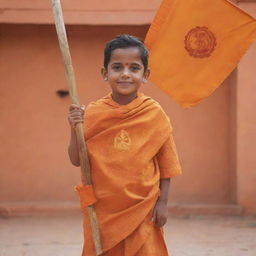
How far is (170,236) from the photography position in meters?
5.55

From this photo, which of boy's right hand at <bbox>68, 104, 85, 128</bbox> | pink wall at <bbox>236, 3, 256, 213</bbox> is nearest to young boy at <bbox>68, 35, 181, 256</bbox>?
boy's right hand at <bbox>68, 104, 85, 128</bbox>

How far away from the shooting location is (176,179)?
6.78 meters

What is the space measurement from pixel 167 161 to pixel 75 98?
1.87ft

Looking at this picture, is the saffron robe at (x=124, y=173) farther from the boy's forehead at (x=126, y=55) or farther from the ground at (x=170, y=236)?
the ground at (x=170, y=236)

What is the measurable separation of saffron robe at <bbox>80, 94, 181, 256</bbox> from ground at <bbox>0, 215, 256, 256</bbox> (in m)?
2.08

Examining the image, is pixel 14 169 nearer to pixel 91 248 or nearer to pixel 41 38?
pixel 41 38

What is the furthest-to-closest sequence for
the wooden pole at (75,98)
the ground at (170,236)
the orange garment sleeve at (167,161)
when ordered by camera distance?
the ground at (170,236), the orange garment sleeve at (167,161), the wooden pole at (75,98)

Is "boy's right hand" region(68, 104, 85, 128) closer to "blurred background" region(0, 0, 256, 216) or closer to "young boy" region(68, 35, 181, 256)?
"young boy" region(68, 35, 181, 256)

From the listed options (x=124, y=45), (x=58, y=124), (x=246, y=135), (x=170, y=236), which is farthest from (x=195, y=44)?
(x=58, y=124)

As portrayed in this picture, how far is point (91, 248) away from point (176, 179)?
3.98 m

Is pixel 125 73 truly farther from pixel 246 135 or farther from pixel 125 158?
pixel 246 135

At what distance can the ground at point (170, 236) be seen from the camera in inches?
195

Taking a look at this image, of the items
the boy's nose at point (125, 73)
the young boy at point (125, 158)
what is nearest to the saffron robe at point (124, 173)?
the young boy at point (125, 158)

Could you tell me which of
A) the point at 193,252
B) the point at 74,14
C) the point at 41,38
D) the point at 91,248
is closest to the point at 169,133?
the point at 91,248
